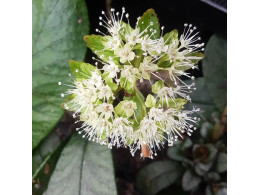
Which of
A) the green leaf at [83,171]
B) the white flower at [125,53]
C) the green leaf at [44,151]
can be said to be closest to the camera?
the white flower at [125,53]

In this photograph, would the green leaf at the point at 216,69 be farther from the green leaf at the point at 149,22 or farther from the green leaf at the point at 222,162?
the green leaf at the point at 149,22

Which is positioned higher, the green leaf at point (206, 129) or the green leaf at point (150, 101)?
the green leaf at point (150, 101)

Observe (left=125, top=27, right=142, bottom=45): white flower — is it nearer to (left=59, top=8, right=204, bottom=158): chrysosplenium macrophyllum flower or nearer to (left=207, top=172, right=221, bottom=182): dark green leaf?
(left=59, top=8, right=204, bottom=158): chrysosplenium macrophyllum flower

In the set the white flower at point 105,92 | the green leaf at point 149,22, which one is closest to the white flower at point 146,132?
the white flower at point 105,92

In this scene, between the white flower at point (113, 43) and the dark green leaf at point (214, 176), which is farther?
the dark green leaf at point (214, 176)

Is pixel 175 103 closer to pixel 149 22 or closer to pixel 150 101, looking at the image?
pixel 150 101

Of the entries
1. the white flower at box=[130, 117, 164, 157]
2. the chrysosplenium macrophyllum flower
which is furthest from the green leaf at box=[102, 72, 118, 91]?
the white flower at box=[130, 117, 164, 157]

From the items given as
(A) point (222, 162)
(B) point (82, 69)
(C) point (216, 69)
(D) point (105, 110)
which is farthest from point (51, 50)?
(A) point (222, 162)

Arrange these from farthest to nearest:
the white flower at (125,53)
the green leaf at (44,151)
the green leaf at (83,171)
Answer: the green leaf at (44,151), the green leaf at (83,171), the white flower at (125,53)
